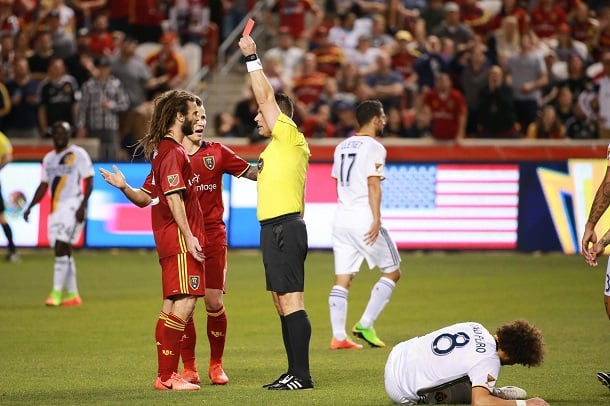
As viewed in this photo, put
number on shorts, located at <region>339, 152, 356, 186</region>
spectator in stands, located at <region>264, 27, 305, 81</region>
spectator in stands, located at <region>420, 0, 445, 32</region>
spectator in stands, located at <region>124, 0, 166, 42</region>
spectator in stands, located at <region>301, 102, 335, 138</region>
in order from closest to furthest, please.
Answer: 1. number on shorts, located at <region>339, 152, 356, 186</region>
2. spectator in stands, located at <region>301, 102, 335, 138</region>
3. spectator in stands, located at <region>264, 27, 305, 81</region>
4. spectator in stands, located at <region>420, 0, 445, 32</region>
5. spectator in stands, located at <region>124, 0, 166, 42</region>

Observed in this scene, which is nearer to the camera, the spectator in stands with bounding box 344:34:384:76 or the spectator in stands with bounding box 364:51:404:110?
the spectator in stands with bounding box 364:51:404:110

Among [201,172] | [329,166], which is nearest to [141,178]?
[329,166]

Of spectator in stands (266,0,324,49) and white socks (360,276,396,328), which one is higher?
spectator in stands (266,0,324,49)

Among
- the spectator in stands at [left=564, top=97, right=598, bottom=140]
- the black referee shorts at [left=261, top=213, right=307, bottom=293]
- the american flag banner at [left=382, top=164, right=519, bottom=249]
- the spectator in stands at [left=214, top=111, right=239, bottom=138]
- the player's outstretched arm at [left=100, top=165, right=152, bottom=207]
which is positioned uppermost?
the player's outstretched arm at [left=100, top=165, right=152, bottom=207]

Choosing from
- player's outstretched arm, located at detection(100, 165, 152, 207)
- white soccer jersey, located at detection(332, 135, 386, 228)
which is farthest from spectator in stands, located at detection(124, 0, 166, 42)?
player's outstretched arm, located at detection(100, 165, 152, 207)

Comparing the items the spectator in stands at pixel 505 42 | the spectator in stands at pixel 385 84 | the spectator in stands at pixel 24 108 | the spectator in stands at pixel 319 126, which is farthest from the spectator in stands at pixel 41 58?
the spectator in stands at pixel 505 42

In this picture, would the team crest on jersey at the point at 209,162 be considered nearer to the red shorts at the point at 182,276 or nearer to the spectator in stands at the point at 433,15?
the red shorts at the point at 182,276

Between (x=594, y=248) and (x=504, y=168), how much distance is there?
42.3 ft

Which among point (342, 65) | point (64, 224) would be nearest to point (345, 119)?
point (342, 65)

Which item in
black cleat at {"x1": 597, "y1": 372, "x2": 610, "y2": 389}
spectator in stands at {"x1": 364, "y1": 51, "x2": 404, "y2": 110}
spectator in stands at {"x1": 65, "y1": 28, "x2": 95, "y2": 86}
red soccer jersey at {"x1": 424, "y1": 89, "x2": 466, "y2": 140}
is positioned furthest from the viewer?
spectator in stands at {"x1": 65, "y1": 28, "x2": 95, "y2": 86}

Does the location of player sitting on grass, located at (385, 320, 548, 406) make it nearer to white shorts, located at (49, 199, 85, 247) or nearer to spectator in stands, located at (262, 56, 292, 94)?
white shorts, located at (49, 199, 85, 247)

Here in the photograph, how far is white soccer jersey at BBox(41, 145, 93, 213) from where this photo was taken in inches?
653

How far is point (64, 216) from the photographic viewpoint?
16.5m

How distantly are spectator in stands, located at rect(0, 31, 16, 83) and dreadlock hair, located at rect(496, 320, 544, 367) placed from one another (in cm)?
1900
